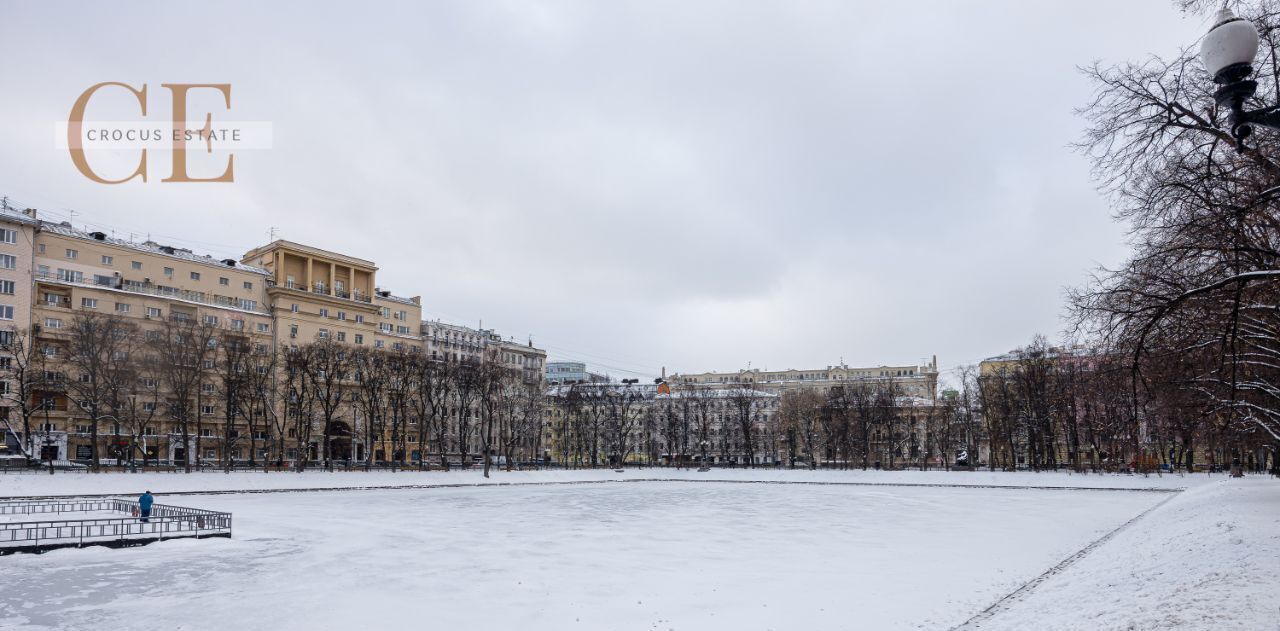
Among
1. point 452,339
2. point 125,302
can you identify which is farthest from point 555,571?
point 452,339

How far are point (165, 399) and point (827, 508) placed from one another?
6633cm

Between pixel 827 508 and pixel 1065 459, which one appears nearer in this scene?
pixel 827 508

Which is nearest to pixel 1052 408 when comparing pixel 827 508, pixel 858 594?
pixel 827 508

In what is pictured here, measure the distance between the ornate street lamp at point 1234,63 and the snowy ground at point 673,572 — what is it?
707 centimetres

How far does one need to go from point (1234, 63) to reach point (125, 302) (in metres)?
97.6

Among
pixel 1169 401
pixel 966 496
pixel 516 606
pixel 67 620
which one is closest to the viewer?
pixel 67 620

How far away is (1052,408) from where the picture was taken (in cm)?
8500

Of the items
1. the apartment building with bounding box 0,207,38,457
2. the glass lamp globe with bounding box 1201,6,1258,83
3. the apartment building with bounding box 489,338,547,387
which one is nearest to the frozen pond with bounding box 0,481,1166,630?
the glass lamp globe with bounding box 1201,6,1258,83

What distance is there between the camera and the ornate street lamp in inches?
256

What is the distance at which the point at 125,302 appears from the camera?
8425 cm

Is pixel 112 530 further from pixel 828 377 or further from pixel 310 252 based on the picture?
pixel 828 377

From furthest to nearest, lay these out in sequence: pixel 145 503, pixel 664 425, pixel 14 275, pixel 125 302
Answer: pixel 664 425 → pixel 125 302 → pixel 14 275 → pixel 145 503

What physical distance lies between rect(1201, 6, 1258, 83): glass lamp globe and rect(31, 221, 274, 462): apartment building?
76655mm

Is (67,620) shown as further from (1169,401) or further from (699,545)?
(1169,401)
